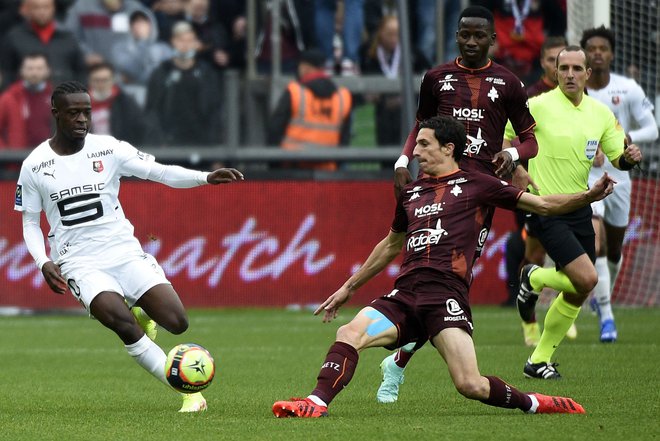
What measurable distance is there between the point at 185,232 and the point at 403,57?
3.44 m

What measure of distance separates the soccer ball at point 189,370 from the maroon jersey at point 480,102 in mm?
2164

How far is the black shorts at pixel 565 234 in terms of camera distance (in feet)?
31.2

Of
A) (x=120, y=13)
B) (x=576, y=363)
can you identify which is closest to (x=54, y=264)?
(x=576, y=363)

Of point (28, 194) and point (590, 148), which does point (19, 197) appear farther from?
point (590, 148)

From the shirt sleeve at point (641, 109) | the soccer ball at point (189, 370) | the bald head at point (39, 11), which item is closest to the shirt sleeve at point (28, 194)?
the soccer ball at point (189, 370)

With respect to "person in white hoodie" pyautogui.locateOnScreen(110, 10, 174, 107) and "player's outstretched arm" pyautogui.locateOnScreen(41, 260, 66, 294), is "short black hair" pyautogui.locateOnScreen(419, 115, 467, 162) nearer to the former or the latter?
"player's outstretched arm" pyautogui.locateOnScreen(41, 260, 66, 294)

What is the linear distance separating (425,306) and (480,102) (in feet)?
6.24

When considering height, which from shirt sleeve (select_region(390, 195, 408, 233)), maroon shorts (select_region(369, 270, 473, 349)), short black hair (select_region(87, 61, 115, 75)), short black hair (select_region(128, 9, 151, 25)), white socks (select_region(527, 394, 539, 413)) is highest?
short black hair (select_region(128, 9, 151, 25))

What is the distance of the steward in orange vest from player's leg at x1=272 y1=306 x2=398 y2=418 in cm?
942

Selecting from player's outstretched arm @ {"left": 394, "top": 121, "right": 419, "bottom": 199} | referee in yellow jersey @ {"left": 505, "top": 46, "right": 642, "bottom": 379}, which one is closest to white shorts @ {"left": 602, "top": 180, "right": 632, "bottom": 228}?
referee in yellow jersey @ {"left": 505, "top": 46, "right": 642, "bottom": 379}

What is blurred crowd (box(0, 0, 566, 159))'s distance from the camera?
16.5 meters

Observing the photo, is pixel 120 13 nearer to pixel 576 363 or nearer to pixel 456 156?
pixel 576 363

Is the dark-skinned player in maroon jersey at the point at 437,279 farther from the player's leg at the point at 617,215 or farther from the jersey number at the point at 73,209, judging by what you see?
the player's leg at the point at 617,215

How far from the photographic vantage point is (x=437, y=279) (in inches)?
289
